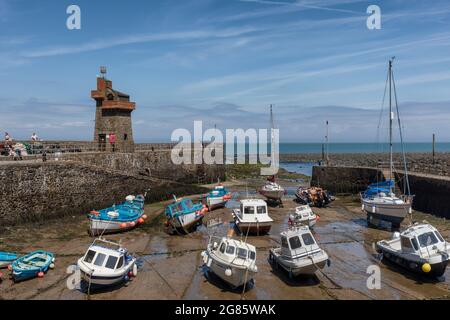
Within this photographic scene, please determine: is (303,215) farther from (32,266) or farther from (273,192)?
(32,266)

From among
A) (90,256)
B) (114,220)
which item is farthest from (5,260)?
(114,220)

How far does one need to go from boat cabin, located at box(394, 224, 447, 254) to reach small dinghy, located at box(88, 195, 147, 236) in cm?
1592

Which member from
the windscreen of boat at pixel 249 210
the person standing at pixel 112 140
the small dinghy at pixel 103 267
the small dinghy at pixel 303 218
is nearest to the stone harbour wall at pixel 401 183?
the small dinghy at pixel 303 218

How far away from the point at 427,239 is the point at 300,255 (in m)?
5.98

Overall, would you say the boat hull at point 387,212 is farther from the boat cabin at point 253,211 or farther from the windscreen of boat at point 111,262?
the windscreen of boat at point 111,262

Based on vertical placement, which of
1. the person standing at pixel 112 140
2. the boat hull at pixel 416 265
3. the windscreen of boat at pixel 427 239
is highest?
the person standing at pixel 112 140

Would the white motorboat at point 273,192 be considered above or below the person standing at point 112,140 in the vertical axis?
below

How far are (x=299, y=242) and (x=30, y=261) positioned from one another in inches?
478

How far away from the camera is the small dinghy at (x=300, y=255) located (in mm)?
14664

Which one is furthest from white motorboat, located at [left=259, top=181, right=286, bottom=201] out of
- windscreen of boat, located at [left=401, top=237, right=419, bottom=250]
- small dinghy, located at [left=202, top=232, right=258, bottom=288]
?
small dinghy, located at [left=202, top=232, right=258, bottom=288]

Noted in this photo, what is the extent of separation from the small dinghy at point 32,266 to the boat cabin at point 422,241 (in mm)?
16325

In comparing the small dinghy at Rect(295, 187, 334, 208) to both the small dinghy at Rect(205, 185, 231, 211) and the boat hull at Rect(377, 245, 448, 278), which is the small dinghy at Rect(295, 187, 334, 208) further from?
the boat hull at Rect(377, 245, 448, 278)

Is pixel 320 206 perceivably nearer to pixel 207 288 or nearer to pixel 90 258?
pixel 207 288
